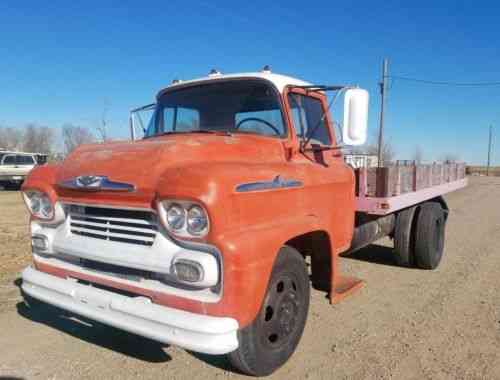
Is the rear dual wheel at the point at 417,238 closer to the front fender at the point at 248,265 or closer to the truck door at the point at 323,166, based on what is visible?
the truck door at the point at 323,166

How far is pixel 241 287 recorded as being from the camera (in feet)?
8.19

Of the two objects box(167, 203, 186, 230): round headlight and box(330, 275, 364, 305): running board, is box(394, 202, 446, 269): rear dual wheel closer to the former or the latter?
box(330, 275, 364, 305): running board

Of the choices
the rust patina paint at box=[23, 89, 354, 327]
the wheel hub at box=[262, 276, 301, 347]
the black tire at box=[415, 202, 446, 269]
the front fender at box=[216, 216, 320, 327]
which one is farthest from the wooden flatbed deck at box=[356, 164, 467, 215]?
the front fender at box=[216, 216, 320, 327]

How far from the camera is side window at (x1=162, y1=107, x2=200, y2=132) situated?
4.16 metres

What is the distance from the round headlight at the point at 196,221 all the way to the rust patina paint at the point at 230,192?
8 cm

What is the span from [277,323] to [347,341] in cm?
99

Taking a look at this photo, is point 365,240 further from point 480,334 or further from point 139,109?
point 139,109

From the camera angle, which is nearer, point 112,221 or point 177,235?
point 177,235

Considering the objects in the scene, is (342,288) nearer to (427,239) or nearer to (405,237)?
(405,237)

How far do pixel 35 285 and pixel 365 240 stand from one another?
364 centimetres

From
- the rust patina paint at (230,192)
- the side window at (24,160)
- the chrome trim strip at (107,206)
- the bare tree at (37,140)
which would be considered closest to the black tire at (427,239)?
the rust patina paint at (230,192)

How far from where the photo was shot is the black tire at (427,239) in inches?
230

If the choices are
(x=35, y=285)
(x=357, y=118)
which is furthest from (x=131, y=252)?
(x=357, y=118)

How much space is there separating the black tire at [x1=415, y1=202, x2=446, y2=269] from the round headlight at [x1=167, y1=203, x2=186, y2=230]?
4.32m
